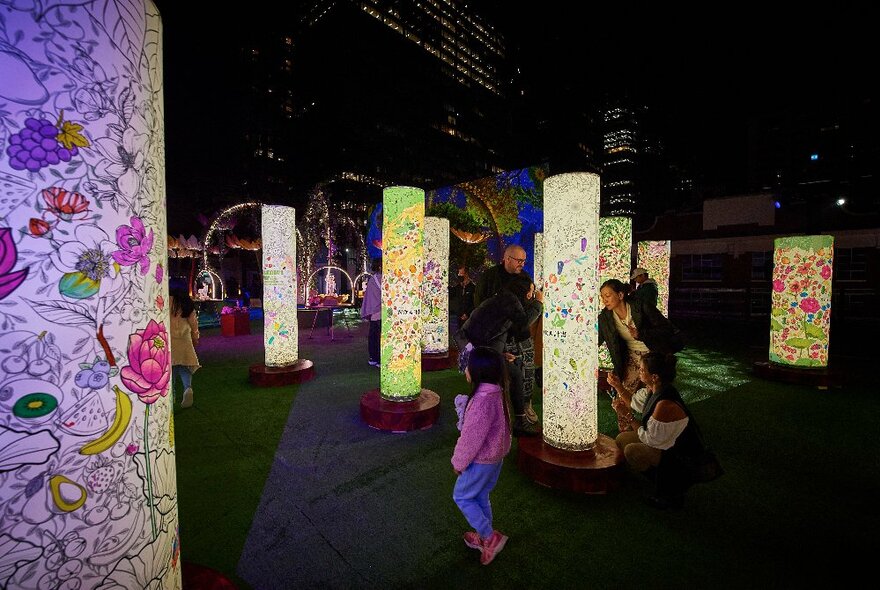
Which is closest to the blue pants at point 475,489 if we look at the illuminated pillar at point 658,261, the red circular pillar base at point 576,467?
the red circular pillar base at point 576,467

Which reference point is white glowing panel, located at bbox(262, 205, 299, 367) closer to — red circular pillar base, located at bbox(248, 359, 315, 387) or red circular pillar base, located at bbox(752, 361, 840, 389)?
red circular pillar base, located at bbox(248, 359, 315, 387)

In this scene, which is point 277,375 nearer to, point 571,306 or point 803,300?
point 571,306

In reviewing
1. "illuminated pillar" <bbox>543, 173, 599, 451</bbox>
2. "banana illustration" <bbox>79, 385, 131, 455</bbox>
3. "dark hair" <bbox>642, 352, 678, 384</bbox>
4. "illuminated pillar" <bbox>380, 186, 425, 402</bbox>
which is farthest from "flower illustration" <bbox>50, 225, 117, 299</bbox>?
"illuminated pillar" <bbox>380, 186, 425, 402</bbox>

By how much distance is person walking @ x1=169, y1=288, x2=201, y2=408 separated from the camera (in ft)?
15.5

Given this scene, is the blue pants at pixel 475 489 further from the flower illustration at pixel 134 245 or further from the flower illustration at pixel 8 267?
the flower illustration at pixel 8 267

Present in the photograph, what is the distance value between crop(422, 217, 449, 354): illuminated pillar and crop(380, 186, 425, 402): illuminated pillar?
2367 mm

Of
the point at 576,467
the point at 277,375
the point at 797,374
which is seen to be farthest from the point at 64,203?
the point at 797,374

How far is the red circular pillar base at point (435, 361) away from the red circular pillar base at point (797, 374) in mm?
4995

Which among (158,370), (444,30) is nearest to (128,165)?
(158,370)

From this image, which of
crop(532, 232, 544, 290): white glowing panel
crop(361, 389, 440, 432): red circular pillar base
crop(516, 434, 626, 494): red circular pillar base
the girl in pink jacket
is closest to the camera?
the girl in pink jacket

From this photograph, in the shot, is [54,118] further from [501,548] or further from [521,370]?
[521,370]

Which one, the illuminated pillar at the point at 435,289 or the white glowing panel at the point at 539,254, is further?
the white glowing panel at the point at 539,254

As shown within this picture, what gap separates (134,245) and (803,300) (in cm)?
795

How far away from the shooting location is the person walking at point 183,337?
15.5 ft
